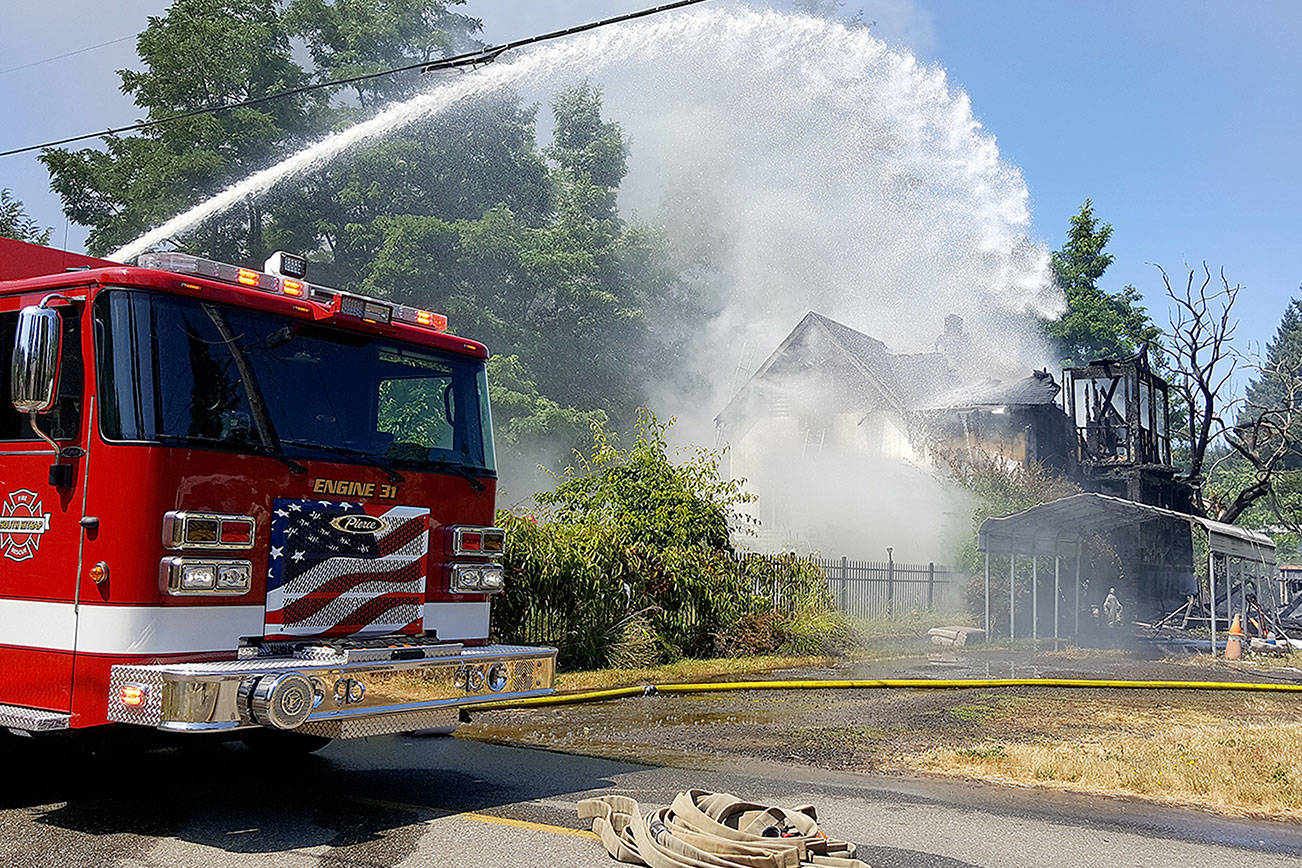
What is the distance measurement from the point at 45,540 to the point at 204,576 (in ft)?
2.96

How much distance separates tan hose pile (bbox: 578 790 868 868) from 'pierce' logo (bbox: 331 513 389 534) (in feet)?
6.77

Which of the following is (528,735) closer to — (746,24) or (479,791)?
(479,791)

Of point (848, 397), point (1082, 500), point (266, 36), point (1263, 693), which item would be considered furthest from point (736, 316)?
point (1263, 693)

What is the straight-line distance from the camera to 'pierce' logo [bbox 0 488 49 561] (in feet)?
20.0

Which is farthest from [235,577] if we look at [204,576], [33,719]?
[33,719]

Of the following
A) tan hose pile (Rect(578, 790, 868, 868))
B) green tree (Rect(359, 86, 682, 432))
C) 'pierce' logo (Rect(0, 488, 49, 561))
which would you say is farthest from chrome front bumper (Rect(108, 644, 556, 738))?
green tree (Rect(359, 86, 682, 432))

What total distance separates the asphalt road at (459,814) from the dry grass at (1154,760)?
0.46 metres

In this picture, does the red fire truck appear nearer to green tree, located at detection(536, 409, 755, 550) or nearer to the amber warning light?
the amber warning light

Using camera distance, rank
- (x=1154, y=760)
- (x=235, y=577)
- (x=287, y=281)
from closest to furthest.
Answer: (x=235, y=577), (x=287, y=281), (x=1154, y=760)

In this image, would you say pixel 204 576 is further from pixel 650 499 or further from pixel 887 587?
pixel 887 587

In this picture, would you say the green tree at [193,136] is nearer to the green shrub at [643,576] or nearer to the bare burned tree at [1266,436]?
the green shrub at [643,576]

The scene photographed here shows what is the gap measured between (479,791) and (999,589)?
68.0ft

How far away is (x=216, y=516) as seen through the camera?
5.89 meters

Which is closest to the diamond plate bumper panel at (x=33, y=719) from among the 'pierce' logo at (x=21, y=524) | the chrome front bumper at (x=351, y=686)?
the chrome front bumper at (x=351, y=686)
